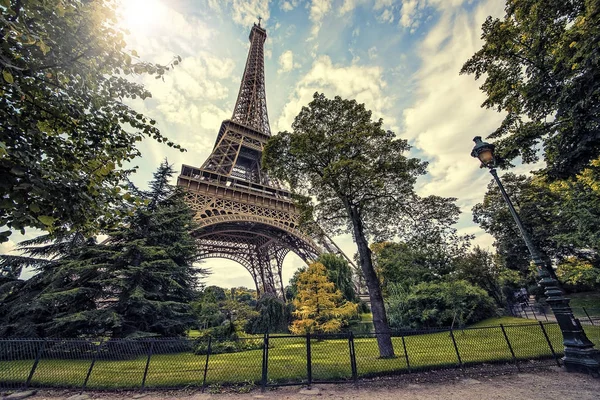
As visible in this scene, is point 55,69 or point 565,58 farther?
point 565,58

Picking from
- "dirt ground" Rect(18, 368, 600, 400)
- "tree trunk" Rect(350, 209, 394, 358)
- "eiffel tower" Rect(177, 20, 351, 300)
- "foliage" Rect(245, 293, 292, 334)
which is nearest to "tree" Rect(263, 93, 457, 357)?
"tree trunk" Rect(350, 209, 394, 358)

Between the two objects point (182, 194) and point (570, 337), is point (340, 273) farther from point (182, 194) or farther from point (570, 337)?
point (570, 337)

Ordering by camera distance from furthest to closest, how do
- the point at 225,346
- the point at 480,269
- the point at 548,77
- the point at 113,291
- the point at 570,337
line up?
the point at 480,269, the point at 113,291, the point at 225,346, the point at 548,77, the point at 570,337

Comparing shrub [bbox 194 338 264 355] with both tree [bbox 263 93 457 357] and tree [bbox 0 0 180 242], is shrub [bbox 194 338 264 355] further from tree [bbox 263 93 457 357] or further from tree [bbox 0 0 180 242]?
tree [bbox 0 0 180 242]

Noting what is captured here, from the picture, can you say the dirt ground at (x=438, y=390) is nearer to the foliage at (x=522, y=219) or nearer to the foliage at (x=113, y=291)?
the foliage at (x=113, y=291)

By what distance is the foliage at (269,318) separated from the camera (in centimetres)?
1909

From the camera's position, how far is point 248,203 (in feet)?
80.5

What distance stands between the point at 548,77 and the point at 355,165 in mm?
5776

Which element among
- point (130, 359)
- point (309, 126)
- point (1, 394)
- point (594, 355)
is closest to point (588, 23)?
point (594, 355)

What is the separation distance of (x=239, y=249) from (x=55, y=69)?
104 ft

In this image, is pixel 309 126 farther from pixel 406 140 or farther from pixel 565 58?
pixel 565 58

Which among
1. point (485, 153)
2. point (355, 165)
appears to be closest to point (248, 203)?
point (355, 165)

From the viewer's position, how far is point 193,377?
627 centimetres

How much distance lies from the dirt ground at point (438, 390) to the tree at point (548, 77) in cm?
516
